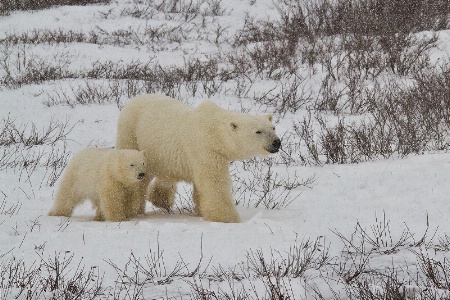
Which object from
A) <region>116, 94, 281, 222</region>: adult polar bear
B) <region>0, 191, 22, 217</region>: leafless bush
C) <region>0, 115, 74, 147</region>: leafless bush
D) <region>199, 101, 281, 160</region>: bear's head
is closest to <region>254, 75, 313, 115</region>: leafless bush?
<region>0, 115, 74, 147</region>: leafless bush

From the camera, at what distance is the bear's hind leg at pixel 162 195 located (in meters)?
4.50

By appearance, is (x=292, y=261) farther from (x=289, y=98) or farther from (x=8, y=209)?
(x=289, y=98)

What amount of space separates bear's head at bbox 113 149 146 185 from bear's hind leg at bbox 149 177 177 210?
78 centimetres

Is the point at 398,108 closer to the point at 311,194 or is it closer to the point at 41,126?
the point at 311,194

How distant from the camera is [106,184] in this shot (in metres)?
3.73

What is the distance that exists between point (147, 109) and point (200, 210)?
3.03ft

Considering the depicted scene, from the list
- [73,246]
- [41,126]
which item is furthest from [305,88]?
[73,246]

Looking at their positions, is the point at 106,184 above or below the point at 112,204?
above

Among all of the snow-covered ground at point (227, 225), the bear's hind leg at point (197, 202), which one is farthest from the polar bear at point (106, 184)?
the bear's hind leg at point (197, 202)

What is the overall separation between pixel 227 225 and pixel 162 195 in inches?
50.8

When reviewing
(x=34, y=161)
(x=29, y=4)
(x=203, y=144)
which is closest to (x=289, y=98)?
(x=34, y=161)

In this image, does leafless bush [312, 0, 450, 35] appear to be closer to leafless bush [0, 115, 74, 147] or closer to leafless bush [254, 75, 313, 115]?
leafless bush [254, 75, 313, 115]

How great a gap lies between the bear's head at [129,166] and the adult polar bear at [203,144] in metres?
0.34

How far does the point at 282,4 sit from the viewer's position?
13.1 meters
